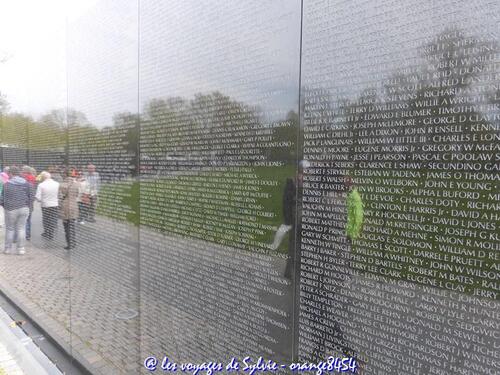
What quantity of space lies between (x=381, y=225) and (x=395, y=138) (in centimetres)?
42

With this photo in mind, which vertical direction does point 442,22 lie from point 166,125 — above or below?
above

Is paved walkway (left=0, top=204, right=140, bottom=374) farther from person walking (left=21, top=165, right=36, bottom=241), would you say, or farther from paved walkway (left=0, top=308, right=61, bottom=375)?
person walking (left=21, top=165, right=36, bottom=241)

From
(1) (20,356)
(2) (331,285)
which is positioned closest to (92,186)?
(1) (20,356)

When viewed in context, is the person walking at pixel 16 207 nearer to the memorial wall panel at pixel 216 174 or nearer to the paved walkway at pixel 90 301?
the paved walkway at pixel 90 301

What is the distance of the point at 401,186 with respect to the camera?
74.0 inches

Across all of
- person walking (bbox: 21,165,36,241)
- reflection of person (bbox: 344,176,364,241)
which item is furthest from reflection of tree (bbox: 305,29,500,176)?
person walking (bbox: 21,165,36,241)

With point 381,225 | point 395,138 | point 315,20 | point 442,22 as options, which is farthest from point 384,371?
point 315,20

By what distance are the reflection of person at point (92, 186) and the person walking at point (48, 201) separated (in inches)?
44.0

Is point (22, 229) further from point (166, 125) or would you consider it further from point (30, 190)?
point (166, 125)

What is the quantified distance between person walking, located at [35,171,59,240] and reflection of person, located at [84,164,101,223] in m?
1.12

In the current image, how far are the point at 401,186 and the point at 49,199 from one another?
18.1 feet

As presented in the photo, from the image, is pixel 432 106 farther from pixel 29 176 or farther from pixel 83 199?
pixel 29 176

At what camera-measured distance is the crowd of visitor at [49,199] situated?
4.72 m

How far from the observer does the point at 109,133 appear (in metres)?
4.21
